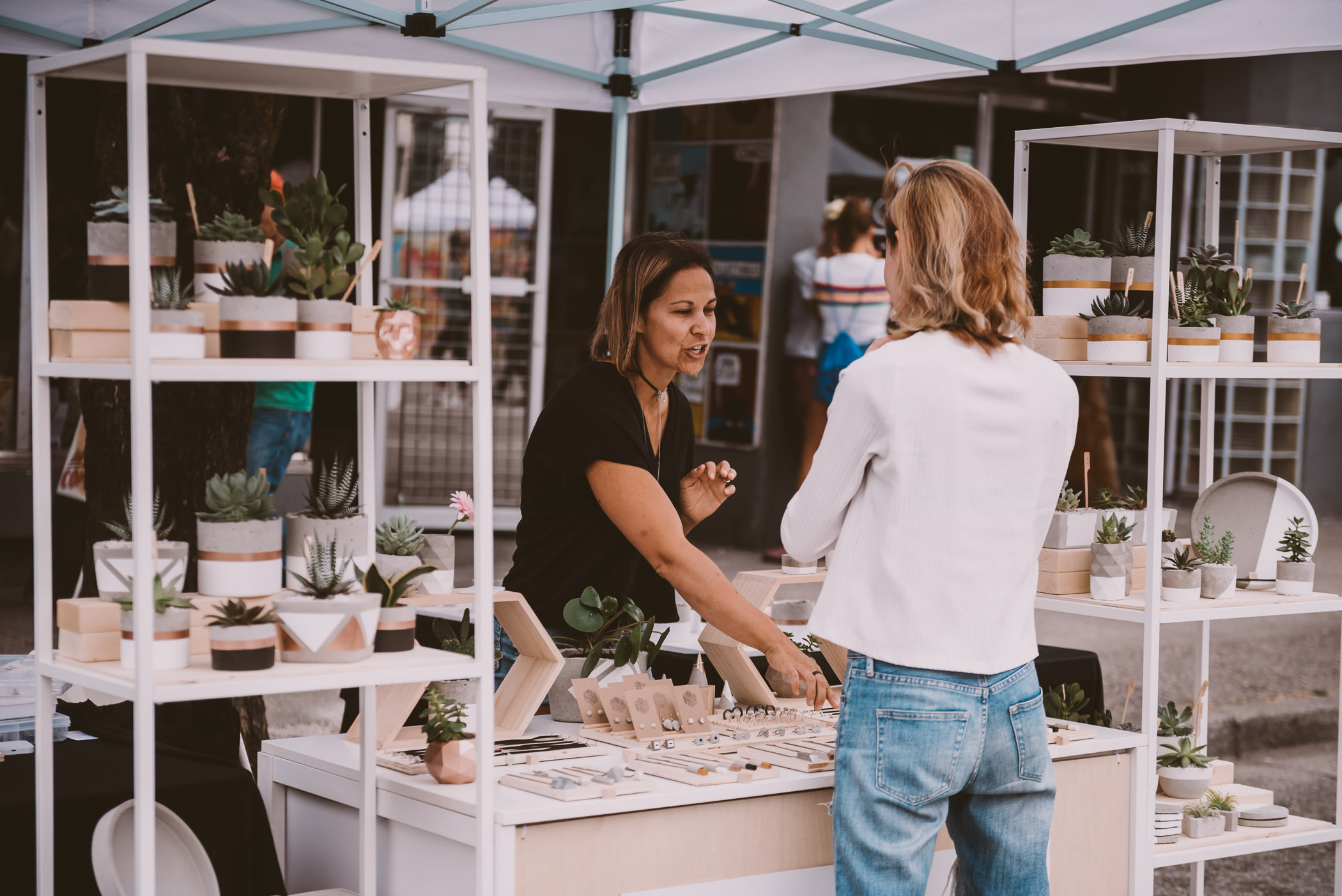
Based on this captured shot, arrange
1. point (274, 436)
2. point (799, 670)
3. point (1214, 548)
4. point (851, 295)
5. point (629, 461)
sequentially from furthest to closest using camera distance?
1. point (851, 295)
2. point (274, 436)
3. point (1214, 548)
4. point (629, 461)
5. point (799, 670)

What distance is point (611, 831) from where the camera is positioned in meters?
2.20

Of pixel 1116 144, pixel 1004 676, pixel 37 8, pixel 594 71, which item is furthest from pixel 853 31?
pixel 1004 676

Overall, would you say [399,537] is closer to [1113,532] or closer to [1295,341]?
[1113,532]

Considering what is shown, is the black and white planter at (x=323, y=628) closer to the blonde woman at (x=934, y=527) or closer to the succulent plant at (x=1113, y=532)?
the blonde woman at (x=934, y=527)

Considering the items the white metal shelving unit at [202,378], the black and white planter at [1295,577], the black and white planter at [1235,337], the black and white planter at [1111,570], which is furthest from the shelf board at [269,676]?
the black and white planter at [1295,577]

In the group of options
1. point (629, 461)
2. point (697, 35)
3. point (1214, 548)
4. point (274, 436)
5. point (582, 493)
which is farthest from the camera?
point (274, 436)

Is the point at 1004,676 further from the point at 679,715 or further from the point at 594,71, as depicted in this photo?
the point at 594,71

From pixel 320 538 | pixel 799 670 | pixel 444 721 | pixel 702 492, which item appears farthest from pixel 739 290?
pixel 320 538

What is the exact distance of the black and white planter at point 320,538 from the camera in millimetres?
2111

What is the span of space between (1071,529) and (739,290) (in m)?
5.26

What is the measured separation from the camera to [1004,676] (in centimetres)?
208

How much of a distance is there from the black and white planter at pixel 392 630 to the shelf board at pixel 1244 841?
1.61m

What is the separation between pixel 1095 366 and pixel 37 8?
2689 mm

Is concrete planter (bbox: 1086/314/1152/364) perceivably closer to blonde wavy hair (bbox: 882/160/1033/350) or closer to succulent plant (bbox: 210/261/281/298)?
blonde wavy hair (bbox: 882/160/1033/350)
